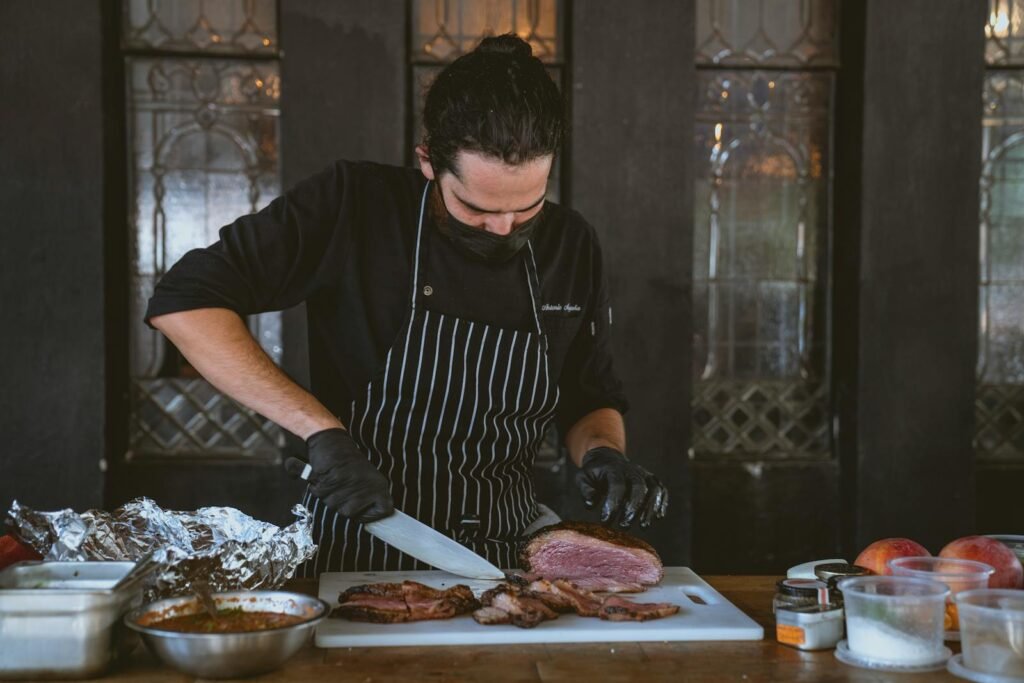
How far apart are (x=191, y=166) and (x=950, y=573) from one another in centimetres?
375

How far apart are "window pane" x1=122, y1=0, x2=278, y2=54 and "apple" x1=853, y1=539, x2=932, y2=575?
3.53 metres

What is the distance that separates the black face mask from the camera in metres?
2.83

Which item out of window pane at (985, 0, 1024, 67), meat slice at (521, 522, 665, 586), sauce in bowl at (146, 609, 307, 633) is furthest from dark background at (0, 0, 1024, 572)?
sauce in bowl at (146, 609, 307, 633)

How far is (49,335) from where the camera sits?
15.3 feet

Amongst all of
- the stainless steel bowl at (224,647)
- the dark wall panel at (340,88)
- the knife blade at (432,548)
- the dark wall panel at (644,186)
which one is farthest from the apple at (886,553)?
the dark wall panel at (340,88)

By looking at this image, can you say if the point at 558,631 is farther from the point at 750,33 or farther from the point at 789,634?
the point at 750,33

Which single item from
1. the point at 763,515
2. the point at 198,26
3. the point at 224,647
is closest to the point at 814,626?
the point at 224,647

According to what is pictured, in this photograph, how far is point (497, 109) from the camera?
254 centimetres

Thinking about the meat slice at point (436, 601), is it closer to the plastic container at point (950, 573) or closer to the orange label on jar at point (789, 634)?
the orange label on jar at point (789, 634)

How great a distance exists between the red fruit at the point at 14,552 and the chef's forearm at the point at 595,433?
1.46 m

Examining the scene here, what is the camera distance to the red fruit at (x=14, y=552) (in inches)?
89.4

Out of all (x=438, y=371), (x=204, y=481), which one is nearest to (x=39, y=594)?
(x=438, y=371)

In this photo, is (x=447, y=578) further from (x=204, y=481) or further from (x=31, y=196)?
(x=31, y=196)

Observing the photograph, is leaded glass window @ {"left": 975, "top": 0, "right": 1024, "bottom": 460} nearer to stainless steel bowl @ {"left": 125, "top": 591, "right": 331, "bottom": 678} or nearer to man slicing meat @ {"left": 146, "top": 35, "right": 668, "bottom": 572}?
man slicing meat @ {"left": 146, "top": 35, "right": 668, "bottom": 572}
